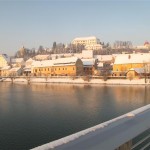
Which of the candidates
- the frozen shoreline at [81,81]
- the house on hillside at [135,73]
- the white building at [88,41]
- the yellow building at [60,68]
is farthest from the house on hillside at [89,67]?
the white building at [88,41]

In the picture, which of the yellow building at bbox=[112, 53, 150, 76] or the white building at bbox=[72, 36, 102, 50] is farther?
the white building at bbox=[72, 36, 102, 50]

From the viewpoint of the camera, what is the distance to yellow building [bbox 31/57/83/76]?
34062 mm

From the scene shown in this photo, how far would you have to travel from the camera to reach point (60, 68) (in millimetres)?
35219

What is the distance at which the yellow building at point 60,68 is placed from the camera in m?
34.1

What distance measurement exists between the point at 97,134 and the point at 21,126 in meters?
7.42

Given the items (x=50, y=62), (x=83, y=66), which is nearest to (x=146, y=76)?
(x=83, y=66)

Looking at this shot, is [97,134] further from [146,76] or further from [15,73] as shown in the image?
[15,73]

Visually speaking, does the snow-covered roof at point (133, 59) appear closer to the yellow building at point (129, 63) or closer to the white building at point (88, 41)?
the yellow building at point (129, 63)

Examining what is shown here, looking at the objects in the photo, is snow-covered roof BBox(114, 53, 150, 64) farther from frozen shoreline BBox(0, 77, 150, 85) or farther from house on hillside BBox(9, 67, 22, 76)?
house on hillside BBox(9, 67, 22, 76)

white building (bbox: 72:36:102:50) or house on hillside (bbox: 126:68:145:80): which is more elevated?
white building (bbox: 72:36:102:50)

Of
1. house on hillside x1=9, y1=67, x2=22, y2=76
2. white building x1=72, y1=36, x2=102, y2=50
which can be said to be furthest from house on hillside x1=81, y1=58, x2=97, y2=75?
white building x1=72, y1=36, x2=102, y2=50

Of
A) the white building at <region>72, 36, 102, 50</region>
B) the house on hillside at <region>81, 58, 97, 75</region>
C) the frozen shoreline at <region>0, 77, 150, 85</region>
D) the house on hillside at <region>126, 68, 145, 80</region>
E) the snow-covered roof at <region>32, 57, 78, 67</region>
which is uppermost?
the white building at <region>72, 36, 102, 50</region>

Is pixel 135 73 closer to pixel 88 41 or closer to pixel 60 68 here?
pixel 60 68

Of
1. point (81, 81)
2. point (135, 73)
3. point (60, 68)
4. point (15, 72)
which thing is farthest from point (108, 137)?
point (15, 72)
